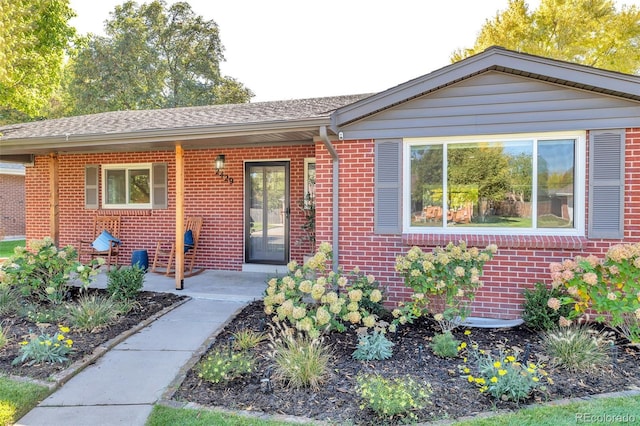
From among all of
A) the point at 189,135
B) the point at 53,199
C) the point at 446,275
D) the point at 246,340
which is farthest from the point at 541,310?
the point at 53,199

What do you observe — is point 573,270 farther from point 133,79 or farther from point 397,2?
point 133,79

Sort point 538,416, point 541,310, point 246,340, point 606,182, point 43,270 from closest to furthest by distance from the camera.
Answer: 1. point 538,416
2. point 246,340
3. point 541,310
4. point 606,182
5. point 43,270

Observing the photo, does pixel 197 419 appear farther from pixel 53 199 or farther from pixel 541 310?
pixel 53 199

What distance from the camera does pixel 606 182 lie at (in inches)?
180

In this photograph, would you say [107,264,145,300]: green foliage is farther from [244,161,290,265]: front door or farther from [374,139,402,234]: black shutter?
[374,139,402,234]: black shutter

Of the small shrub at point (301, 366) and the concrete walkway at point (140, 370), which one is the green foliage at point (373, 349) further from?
the concrete walkway at point (140, 370)

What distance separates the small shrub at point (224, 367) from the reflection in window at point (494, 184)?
2839mm

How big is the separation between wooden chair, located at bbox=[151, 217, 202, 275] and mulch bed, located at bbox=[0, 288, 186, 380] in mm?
1699

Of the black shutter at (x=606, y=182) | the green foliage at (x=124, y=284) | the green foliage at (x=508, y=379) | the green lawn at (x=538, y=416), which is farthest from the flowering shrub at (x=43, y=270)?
the black shutter at (x=606, y=182)

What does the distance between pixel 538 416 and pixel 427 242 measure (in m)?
2.45

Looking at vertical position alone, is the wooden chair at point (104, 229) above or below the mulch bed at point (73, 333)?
above

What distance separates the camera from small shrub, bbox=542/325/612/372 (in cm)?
352

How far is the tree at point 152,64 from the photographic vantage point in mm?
19312

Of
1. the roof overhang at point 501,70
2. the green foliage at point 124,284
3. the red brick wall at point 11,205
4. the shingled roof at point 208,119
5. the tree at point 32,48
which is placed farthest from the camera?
the red brick wall at point 11,205
